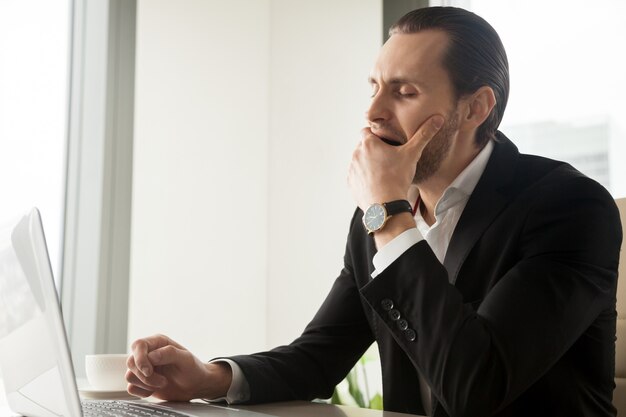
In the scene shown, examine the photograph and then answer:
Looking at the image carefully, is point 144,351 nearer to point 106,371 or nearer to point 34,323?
point 106,371

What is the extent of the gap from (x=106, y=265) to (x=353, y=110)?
1.30 meters

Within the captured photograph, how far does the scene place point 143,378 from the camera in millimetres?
1116

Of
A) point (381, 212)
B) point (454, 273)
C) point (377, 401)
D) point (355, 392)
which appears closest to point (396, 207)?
point (381, 212)

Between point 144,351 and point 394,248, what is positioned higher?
point 394,248

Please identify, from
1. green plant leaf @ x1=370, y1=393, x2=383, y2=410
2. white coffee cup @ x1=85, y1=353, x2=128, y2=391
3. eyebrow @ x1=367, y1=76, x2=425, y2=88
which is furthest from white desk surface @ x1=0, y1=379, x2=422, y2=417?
green plant leaf @ x1=370, y1=393, x2=383, y2=410

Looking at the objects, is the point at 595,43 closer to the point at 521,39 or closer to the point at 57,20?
the point at 521,39

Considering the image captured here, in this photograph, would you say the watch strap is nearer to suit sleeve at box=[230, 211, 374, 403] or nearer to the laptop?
suit sleeve at box=[230, 211, 374, 403]

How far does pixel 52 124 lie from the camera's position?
2660mm

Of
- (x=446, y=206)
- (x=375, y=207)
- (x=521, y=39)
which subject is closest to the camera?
(x=375, y=207)

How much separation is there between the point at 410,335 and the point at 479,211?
1.01 feet

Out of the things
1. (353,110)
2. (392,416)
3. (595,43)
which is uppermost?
(595,43)

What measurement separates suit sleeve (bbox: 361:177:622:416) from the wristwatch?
10 cm

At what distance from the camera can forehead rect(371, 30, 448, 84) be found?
1.38 meters

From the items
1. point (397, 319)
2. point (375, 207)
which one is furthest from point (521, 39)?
point (397, 319)
